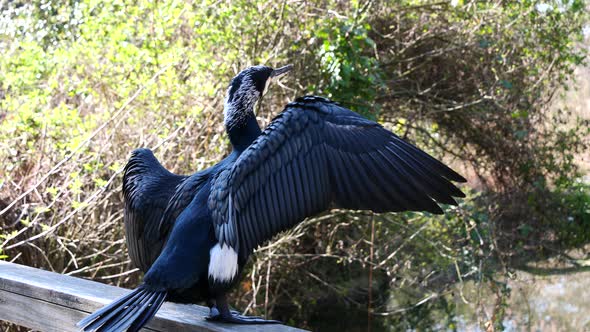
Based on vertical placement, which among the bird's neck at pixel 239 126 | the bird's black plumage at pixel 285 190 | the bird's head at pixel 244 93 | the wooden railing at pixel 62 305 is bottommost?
the wooden railing at pixel 62 305

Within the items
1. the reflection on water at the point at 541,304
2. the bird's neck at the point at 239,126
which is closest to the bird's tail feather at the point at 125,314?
the bird's neck at the point at 239,126

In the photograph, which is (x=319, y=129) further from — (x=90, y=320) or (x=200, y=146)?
(x=200, y=146)

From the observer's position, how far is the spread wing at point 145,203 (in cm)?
239

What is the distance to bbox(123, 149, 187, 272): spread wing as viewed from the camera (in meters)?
2.39

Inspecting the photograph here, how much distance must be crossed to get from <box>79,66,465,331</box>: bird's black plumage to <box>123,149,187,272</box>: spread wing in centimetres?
21

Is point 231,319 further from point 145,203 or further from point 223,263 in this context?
point 145,203

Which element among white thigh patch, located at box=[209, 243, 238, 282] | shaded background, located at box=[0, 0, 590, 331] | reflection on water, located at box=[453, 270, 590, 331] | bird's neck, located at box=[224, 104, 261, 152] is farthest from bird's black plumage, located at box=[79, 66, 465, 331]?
reflection on water, located at box=[453, 270, 590, 331]

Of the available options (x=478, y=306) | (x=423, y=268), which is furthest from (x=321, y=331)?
(x=478, y=306)

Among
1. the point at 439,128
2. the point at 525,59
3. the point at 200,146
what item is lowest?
the point at 200,146

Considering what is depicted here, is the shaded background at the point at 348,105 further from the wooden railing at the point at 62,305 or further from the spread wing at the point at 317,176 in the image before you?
the spread wing at the point at 317,176

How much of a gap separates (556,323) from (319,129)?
17.5 ft

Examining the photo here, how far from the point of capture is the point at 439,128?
622 cm

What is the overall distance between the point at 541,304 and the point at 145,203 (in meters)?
5.60

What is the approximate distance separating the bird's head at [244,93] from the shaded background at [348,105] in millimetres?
1654
